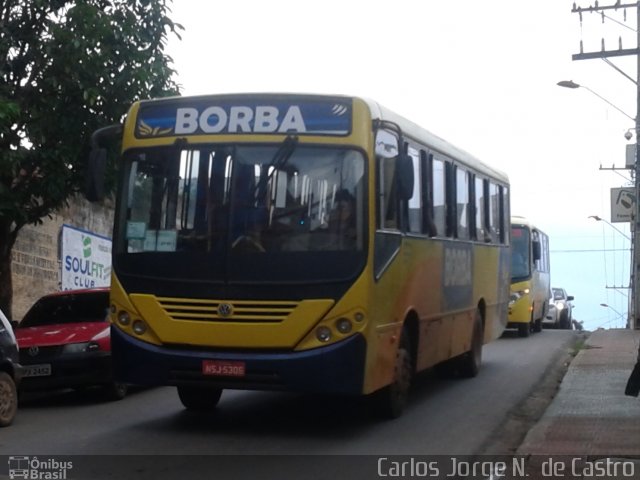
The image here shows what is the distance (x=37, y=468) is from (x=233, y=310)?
7.28 ft

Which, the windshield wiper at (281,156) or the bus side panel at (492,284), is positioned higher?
the windshield wiper at (281,156)

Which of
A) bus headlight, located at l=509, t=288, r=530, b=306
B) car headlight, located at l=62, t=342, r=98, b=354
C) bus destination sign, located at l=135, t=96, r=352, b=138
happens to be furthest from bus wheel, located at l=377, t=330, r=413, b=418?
bus headlight, located at l=509, t=288, r=530, b=306

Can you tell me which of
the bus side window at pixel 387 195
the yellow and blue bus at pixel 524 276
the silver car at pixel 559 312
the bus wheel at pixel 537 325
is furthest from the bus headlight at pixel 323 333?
the silver car at pixel 559 312

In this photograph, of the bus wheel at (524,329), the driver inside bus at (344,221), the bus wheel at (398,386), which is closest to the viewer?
the driver inside bus at (344,221)

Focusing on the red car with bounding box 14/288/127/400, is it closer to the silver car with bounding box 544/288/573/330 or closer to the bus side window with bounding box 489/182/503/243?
the bus side window with bounding box 489/182/503/243

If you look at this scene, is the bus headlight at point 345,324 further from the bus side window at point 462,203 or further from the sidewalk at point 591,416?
the bus side window at point 462,203

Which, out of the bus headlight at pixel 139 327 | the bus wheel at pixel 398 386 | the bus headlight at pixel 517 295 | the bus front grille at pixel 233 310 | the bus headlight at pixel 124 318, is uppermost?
the bus front grille at pixel 233 310

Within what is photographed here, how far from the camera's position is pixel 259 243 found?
10.0 metres

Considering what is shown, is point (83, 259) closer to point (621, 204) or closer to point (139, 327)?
point (139, 327)

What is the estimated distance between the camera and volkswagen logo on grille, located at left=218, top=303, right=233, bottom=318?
392 inches

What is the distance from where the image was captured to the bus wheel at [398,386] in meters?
11.3

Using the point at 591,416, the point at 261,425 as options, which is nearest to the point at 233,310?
the point at 261,425

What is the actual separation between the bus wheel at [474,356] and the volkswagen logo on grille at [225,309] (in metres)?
6.58

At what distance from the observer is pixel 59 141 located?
49.1 feet
